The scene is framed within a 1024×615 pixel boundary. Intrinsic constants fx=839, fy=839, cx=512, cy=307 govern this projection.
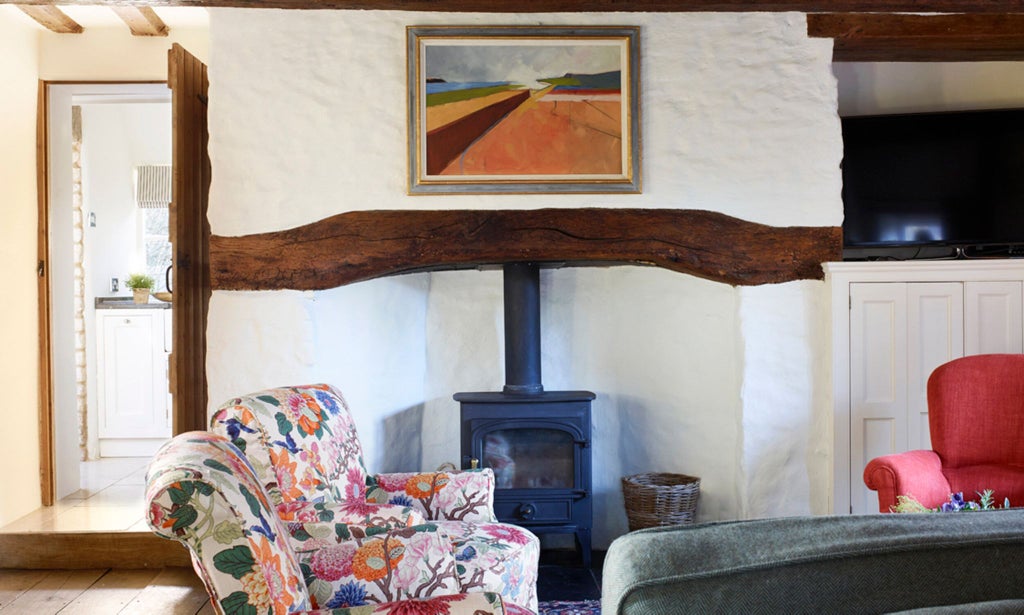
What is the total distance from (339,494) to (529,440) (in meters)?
1.46

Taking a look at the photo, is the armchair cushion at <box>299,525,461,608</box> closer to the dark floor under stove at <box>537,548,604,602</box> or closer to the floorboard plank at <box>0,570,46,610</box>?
the dark floor under stove at <box>537,548,604,602</box>

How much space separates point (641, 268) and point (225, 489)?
3.02 metres

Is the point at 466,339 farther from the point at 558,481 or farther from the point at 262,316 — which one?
the point at 262,316

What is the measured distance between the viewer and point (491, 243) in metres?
3.29

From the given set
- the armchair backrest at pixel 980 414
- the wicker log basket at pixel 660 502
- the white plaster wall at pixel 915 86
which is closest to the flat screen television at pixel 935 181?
the white plaster wall at pixel 915 86

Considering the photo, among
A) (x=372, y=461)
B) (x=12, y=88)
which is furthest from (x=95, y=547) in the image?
(x=12, y=88)

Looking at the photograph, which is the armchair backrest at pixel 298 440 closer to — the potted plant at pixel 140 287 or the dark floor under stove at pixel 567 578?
the dark floor under stove at pixel 567 578

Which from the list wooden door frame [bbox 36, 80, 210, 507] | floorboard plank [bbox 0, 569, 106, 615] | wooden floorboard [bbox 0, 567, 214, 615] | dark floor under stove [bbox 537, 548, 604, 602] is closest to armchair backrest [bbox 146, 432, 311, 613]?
wooden floorboard [bbox 0, 567, 214, 615]

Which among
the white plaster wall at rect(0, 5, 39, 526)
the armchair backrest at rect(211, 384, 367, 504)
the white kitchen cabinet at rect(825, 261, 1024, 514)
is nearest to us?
the armchair backrest at rect(211, 384, 367, 504)

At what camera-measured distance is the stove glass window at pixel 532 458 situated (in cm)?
366

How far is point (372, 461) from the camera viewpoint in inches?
142

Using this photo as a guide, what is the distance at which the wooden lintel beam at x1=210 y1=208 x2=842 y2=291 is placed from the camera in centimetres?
329

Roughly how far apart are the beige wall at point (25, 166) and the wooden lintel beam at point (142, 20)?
0.07 m

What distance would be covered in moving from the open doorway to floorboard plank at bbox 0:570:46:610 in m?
0.41
